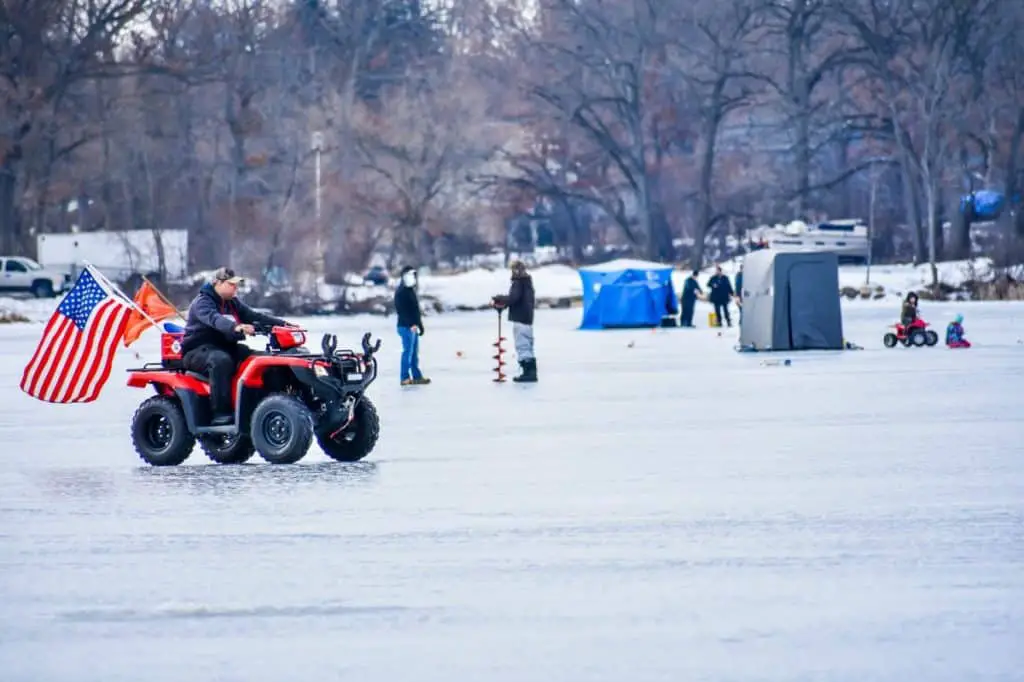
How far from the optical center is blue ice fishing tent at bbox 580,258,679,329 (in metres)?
56.6

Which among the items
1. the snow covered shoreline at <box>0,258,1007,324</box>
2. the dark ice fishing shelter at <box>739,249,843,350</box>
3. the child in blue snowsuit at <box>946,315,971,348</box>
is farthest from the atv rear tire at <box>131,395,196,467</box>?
the snow covered shoreline at <box>0,258,1007,324</box>

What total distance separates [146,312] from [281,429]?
8.84 feet

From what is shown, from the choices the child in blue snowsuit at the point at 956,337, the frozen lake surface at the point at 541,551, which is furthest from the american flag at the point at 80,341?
the child in blue snowsuit at the point at 956,337

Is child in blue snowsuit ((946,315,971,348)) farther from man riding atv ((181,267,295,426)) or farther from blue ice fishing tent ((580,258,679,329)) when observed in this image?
man riding atv ((181,267,295,426))

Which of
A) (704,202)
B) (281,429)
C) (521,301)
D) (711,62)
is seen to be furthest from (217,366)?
(711,62)

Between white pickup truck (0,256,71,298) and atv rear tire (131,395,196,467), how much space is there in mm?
56072

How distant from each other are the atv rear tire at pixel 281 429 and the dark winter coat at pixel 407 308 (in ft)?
37.8

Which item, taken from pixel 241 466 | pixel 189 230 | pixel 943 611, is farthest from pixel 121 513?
pixel 189 230

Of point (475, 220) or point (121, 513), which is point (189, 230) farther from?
point (121, 513)

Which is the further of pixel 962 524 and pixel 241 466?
pixel 241 466

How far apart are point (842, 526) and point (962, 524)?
717 mm

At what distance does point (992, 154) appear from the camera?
89188 mm

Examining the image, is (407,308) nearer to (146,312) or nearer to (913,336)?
(146,312)

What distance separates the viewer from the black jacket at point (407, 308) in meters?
29.8
